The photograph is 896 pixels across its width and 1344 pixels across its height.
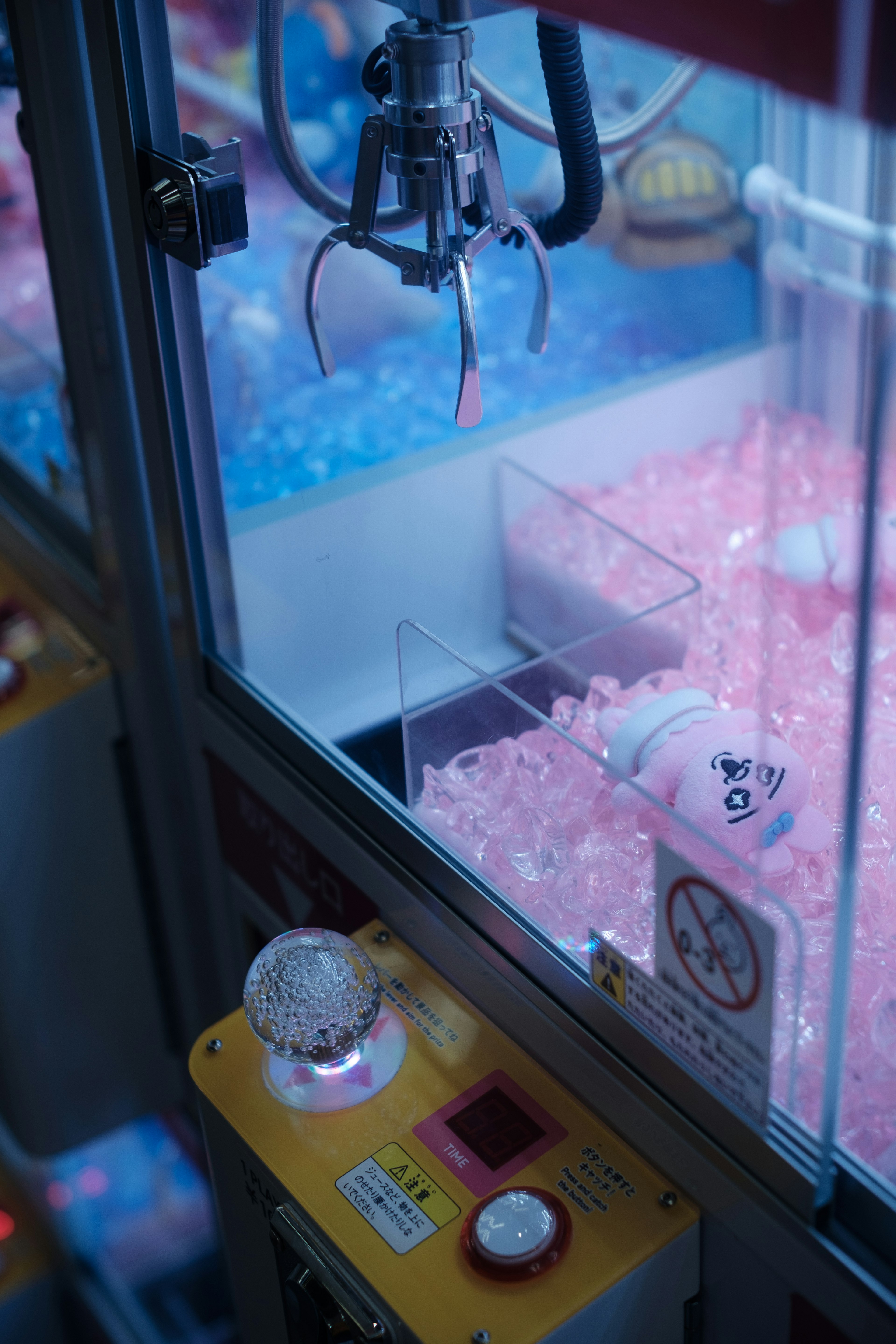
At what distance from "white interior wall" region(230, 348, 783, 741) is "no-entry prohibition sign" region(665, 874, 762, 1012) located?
43 centimetres

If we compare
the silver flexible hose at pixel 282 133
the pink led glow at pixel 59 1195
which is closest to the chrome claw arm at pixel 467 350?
the silver flexible hose at pixel 282 133

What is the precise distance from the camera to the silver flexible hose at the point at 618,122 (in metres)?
1.21

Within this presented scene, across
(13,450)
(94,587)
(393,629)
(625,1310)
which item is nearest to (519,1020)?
(625,1310)

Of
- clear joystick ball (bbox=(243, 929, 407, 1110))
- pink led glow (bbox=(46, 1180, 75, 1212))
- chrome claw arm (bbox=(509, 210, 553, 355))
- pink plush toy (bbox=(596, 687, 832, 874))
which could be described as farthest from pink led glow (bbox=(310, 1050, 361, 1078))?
pink led glow (bbox=(46, 1180, 75, 1212))

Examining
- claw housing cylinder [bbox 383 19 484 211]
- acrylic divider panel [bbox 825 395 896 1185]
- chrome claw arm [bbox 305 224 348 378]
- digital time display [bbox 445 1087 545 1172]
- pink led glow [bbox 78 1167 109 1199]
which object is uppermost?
claw housing cylinder [bbox 383 19 484 211]

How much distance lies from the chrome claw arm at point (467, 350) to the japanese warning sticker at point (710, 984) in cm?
43

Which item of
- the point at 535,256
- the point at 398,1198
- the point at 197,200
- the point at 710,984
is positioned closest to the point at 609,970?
the point at 710,984

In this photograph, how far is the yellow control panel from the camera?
96 cm

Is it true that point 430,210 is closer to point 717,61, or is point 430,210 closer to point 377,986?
point 717,61

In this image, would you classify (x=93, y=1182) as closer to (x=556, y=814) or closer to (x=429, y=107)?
(x=556, y=814)

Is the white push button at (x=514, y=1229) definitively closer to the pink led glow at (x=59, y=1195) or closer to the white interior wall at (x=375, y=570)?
the white interior wall at (x=375, y=570)

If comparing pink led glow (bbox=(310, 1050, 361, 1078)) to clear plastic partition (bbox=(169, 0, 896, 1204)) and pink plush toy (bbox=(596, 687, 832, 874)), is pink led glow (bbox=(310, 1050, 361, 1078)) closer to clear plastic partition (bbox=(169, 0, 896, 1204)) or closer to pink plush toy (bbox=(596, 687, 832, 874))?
clear plastic partition (bbox=(169, 0, 896, 1204))

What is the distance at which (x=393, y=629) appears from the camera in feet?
4.40

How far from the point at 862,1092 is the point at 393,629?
628 millimetres
